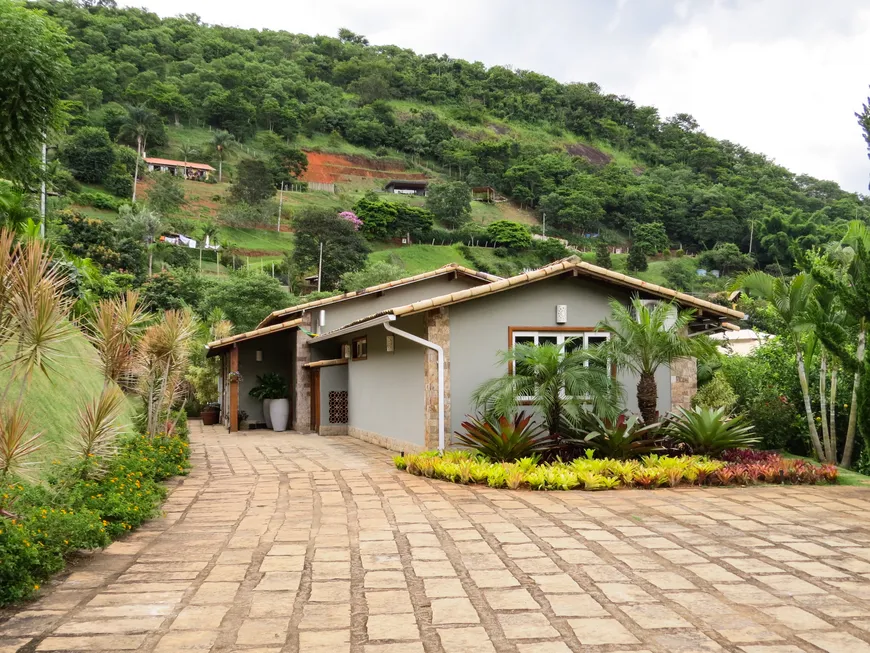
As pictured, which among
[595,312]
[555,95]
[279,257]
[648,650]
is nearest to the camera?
[648,650]

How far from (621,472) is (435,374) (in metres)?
3.45

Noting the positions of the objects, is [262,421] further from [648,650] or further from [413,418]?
[648,650]

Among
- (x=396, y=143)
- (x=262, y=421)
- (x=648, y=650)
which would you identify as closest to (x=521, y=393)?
(x=648, y=650)

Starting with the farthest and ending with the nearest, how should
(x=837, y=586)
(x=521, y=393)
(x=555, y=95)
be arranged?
(x=555, y=95) < (x=521, y=393) < (x=837, y=586)

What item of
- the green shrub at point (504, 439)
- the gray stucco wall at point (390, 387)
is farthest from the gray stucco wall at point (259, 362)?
the green shrub at point (504, 439)

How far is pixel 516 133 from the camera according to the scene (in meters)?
117

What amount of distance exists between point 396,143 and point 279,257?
163ft

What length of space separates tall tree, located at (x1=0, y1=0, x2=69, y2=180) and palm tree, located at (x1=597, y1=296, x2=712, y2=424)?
895cm

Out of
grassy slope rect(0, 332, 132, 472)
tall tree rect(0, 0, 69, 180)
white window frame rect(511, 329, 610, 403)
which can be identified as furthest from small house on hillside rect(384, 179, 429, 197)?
grassy slope rect(0, 332, 132, 472)

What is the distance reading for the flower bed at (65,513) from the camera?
454 centimetres

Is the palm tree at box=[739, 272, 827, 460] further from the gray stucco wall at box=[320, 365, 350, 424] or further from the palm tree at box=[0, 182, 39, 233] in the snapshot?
the palm tree at box=[0, 182, 39, 233]

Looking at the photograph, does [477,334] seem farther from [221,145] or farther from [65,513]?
[221,145]

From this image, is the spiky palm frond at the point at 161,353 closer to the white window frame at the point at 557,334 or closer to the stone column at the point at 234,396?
the white window frame at the point at 557,334

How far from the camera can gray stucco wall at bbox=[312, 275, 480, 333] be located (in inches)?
702
